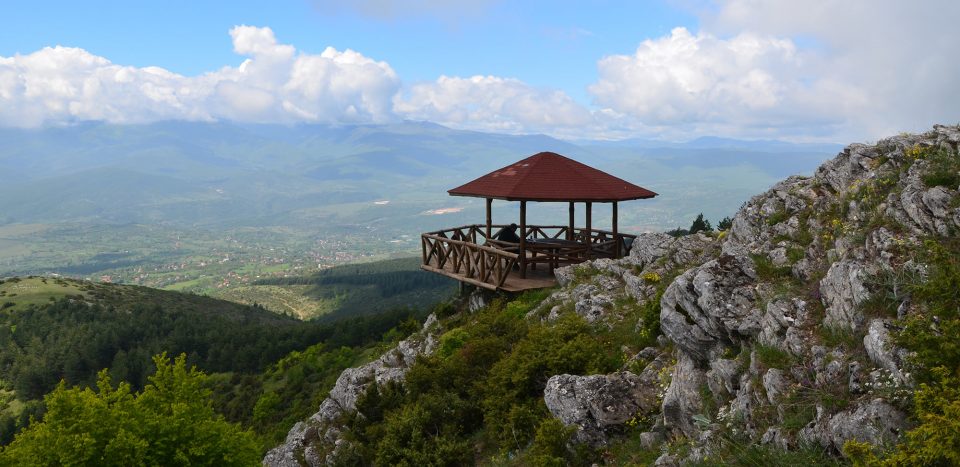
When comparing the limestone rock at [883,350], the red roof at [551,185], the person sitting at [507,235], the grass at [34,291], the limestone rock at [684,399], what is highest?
the red roof at [551,185]

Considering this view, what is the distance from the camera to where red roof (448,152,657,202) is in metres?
18.6

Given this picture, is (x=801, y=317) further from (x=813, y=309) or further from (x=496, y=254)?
(x=496, y=254)

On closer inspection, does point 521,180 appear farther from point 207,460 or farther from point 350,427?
point 207,460

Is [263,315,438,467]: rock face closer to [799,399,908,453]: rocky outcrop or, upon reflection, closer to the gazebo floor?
the gazebo floor

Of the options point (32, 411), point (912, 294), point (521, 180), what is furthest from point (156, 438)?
point (32, 411)

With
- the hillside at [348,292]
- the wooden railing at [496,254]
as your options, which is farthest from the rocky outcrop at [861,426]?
the hillside at [348,292]

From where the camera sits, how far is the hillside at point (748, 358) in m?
5.64

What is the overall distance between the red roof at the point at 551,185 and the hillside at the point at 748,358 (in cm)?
412

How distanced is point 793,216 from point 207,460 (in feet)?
48.1

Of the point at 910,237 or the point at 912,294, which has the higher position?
the point at 910,237

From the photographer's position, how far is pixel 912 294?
623 cm

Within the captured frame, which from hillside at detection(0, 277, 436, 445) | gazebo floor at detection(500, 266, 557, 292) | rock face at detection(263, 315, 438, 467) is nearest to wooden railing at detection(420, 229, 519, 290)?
gazebo floor at detection(500, 266, 557, 292)

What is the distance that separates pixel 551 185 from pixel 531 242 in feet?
8.33

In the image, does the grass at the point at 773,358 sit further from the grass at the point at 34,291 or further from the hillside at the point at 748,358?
the grass at the point at 34,291
